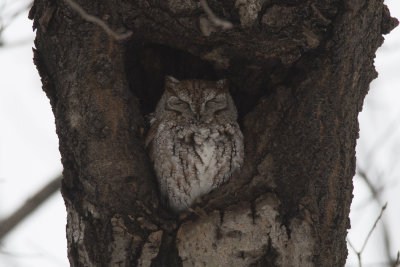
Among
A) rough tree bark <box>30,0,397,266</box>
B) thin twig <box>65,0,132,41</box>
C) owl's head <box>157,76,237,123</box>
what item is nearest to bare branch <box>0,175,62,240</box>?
owl's head <box>157,76,237,123</box>

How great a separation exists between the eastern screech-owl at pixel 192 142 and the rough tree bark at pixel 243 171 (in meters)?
0.73

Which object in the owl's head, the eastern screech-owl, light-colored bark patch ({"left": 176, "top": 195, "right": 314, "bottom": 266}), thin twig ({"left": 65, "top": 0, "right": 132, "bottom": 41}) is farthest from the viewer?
the owl's head

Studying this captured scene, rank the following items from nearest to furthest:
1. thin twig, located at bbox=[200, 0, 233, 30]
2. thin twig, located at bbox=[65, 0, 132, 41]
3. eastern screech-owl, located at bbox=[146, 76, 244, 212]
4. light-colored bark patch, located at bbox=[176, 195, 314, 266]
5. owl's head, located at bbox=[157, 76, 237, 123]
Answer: thin twig, located at bbox=[200, 0, 233, 30] → thin twig, located at bbox=[65, 0, 132, 41] → light-colored bark patch, located at bbox=[176, 195, 314, 266] → eastern screech-owl, located at bbox=[146, 76, 244, 212] → owl's head, located at bbox=[157, 76, 237, 123]

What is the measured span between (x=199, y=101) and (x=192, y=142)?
1.08ft

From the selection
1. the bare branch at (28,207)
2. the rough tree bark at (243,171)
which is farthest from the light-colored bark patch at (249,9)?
the bare branch at (28,207)

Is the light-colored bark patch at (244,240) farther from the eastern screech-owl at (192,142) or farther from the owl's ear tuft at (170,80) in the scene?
the owl's ear tuft at (170,80)

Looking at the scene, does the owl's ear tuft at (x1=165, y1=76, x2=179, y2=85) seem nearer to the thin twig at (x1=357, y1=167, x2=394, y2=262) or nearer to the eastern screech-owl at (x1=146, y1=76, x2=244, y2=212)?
the eastern screech-owl at (x1=146, y1=76, x2=244, y2=212)

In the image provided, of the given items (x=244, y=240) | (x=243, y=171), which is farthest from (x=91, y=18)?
(x=244, y=240)

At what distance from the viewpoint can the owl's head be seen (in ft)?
11.9

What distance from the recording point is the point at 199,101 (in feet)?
11.9

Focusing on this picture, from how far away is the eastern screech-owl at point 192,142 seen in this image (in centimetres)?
340

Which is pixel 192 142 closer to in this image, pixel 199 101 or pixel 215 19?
pixel 199 101

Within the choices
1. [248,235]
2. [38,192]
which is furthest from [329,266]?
[38,192]

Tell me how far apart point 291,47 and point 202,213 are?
97 cm
